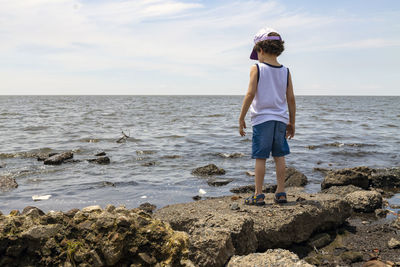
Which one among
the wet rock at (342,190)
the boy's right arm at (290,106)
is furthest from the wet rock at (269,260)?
the wet rock at (342,190)

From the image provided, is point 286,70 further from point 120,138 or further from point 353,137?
point 353,137

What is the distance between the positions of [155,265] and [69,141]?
12751mm

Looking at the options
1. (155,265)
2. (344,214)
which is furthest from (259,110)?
(155,265)

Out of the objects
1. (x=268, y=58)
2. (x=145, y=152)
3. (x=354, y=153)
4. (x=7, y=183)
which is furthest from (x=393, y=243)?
(x=145, y=152)

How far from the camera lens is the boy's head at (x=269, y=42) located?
423 cm

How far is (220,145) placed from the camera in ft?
42.7

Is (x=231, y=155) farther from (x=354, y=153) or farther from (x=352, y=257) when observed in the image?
(x=352, y=257)

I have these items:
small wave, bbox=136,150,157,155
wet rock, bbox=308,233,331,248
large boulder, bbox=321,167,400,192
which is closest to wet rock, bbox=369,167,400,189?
large boulder, bbox=321,167,400,192

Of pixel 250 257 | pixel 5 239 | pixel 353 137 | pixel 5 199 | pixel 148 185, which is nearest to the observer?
pixel 5 239

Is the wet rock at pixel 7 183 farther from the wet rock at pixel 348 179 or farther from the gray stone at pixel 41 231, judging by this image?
the wet rock at pixel 348 179

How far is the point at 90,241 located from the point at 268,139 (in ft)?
8.29

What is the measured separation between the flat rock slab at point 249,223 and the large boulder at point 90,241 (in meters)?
0.39

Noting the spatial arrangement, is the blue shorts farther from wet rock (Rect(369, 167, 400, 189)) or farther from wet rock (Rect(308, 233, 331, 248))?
wet rock (Rect(369, 167, 400, 189))

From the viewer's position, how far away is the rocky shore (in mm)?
2396
